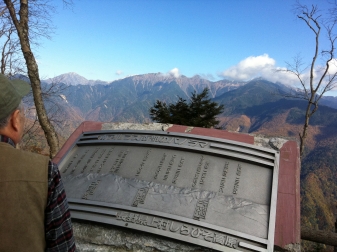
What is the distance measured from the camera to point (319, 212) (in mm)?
27375

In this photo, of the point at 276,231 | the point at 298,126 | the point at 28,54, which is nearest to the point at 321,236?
the point at 276,231

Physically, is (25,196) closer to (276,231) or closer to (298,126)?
(276,231)

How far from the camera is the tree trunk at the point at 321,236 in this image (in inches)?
140

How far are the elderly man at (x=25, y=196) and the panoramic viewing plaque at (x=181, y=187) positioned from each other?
116 cm

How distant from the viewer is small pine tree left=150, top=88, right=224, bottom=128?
9172 mm

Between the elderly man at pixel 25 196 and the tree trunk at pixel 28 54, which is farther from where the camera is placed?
the tree trunk at pixel 28 54

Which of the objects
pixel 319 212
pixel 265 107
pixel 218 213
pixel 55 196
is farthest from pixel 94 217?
pixel 265 107

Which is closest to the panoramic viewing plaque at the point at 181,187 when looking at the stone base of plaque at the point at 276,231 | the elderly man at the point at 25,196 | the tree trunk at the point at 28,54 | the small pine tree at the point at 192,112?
the stone base of plaque at the point at 276,231

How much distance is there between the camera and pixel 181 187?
259cm

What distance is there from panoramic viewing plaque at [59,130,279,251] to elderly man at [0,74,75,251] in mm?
1158

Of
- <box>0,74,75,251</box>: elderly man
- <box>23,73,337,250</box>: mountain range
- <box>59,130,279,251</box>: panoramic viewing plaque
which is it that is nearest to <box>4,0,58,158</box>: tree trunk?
<box>23,73,337,250</box>: mountain range

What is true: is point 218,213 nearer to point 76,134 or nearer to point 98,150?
point 98,150

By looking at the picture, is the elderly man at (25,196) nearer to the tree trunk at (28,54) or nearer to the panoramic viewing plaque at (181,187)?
the panoramic viewing plaque at (181,187)

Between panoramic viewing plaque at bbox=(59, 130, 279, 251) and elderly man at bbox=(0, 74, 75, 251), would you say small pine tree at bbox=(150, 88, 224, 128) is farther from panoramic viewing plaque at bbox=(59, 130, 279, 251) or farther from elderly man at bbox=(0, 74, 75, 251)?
elderly man at bbox=(0, 74, 75, 251)
